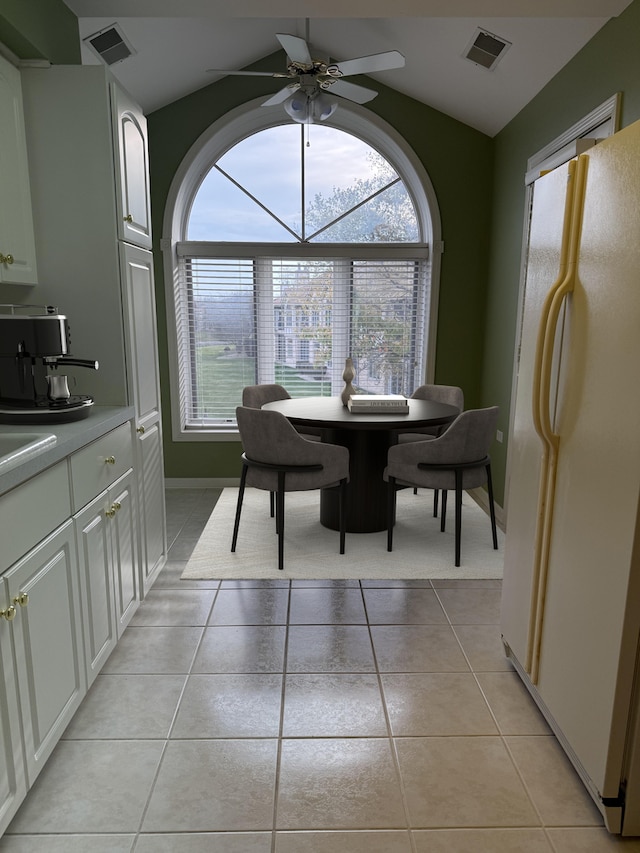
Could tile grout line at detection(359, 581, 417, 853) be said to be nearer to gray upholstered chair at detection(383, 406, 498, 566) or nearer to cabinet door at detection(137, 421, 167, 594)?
Result: gray upholstered chair at detection(383, 406, 498, 566)

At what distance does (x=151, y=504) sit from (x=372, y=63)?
2.52 meters

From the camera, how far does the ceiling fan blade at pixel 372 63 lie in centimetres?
289

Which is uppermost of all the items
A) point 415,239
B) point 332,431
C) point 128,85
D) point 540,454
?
point 128,85

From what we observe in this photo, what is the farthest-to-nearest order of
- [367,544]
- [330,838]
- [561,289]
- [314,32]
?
[314,32] < [367,544] < [561,289] < [330,838]

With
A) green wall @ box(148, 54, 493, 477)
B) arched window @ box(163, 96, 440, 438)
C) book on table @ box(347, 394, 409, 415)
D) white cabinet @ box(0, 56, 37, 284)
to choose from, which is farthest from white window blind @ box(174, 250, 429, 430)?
white cabinet @ box(0, 56, 37, 284)

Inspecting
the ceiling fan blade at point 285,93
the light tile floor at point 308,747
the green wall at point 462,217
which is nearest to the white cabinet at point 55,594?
the light tile floor at point 308,747

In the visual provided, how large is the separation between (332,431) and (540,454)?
6.37ft

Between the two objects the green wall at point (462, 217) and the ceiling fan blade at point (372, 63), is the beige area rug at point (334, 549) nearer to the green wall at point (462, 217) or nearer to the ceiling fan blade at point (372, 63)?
the green wall at point (462, 217)

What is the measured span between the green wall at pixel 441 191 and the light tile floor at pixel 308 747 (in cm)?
239

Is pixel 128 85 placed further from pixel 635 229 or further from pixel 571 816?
pixel 571 816

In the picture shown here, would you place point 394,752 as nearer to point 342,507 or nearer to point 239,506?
point 342,507

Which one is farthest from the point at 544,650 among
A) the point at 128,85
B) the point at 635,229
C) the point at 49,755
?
the point at 128,85

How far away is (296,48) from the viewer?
2.88 m

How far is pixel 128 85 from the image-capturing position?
3.77 meters
